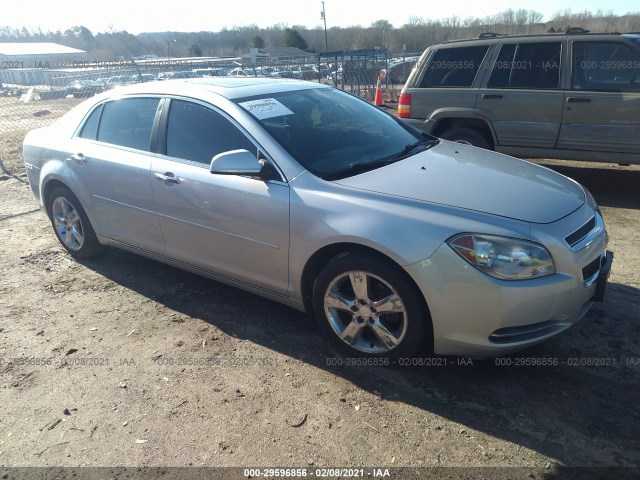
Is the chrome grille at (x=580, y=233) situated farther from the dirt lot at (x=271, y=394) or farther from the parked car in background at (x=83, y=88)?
the parked car in background at (x=83, y=88)

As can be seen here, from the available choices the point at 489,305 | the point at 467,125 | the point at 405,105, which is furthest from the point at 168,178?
the point at 467,125

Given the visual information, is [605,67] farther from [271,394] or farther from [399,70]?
[399,70]

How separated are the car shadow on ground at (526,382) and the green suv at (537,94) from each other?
279 centimetres

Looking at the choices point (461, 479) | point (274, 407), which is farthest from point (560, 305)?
point (274, 407)

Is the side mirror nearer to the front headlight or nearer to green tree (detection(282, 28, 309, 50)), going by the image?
the front headlight

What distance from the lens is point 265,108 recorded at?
11.6 ft

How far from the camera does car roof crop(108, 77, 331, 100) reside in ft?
12.1

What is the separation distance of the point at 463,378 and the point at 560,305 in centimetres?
71

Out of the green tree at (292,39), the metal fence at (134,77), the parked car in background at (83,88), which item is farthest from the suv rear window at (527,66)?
the green tree at (292,39)

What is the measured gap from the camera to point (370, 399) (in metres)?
2.81

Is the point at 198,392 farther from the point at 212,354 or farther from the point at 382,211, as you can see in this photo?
the point at 382,211

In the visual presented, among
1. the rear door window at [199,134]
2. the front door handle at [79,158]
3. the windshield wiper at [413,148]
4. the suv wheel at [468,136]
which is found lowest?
the suv wheel at [468,136]

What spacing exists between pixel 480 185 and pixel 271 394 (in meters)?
1.78

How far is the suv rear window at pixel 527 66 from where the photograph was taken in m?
6.09
